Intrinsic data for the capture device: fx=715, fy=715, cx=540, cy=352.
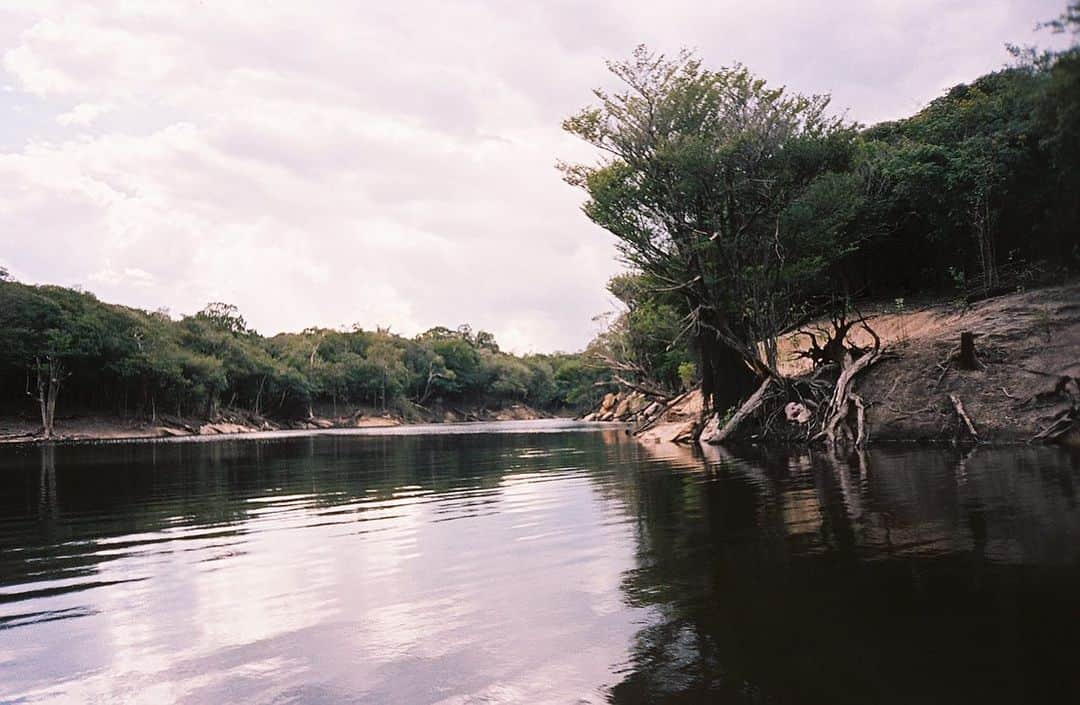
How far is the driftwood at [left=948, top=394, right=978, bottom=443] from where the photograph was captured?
20.2 meters

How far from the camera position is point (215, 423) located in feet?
284

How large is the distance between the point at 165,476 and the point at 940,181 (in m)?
31.2

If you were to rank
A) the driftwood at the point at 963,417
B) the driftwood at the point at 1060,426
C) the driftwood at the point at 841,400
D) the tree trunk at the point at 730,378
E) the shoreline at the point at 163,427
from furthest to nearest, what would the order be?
1. the shoreline at the point at 163,427
2. the tree trunk at the point at 730,378
3. the driftwood at the point at 841,400
4. the driftwood at the point at 963,417
5. the driftwood at the point at 1060,426

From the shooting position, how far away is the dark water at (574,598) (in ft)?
15.6

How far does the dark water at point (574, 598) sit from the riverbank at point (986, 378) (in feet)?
17.4

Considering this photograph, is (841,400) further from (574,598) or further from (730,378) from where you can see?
(574,598)

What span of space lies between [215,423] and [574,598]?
8927 centimetres

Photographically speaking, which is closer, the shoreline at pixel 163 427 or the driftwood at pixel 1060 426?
the driftwood at pixel 1060 426

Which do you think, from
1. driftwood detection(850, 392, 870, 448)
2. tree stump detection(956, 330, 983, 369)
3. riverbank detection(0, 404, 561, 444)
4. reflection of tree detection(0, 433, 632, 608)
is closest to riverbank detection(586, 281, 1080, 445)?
tree stump detection(956, 330, 983, 369)

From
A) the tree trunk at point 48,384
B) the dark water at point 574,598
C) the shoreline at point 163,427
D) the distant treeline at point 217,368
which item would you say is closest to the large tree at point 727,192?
the dark water at point 574,598

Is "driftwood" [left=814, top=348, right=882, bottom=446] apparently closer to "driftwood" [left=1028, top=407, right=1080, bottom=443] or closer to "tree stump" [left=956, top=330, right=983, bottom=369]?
"tree stump" [left=956, top=330, right=983, bottom=369]

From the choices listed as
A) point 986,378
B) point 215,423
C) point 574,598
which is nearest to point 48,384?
point 215,423

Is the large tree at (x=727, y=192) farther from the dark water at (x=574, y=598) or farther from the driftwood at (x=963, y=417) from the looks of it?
the dark water at (x=574, y=598)

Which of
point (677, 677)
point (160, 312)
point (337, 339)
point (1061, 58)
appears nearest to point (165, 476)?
point (677, 677)
